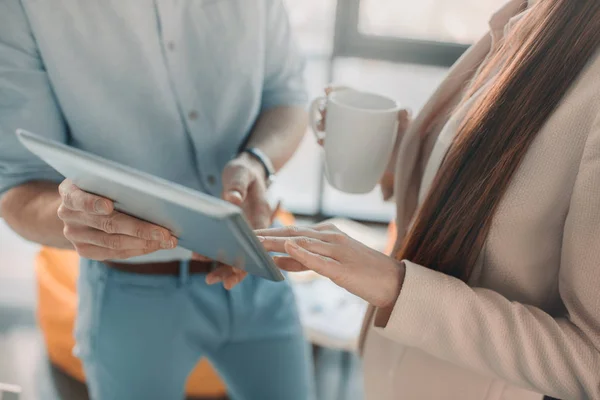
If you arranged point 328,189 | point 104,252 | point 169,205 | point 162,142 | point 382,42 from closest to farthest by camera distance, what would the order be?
point 169,205 → point 104,252 → point 162,142 → point 382,42 → point 328,189

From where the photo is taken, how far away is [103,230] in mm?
870

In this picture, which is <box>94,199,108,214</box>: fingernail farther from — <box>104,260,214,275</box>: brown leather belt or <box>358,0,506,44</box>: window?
<box>358,0,506,44</box>: window

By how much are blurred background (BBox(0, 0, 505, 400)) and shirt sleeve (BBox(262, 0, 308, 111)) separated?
26.0 inches

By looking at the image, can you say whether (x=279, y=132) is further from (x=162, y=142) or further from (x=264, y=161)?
(x=162, y=142)

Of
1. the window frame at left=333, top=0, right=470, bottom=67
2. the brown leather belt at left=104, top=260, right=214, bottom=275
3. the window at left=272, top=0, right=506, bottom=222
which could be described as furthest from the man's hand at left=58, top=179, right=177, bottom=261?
the window frame at left=333, top=0, right=470, bottom=67

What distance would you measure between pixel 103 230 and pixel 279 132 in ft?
1.70

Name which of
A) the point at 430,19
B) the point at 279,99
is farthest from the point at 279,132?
the point at 430,19

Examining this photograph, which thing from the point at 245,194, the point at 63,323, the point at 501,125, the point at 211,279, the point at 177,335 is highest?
the point at 501,125

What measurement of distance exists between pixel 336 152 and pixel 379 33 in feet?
7.04

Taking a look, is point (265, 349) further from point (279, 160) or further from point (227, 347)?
point (279, 160)

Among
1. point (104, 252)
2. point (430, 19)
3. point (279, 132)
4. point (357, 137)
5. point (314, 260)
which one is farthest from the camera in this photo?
point (430, 19)

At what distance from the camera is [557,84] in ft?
2.60

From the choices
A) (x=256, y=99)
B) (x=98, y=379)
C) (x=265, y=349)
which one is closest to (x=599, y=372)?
(x=265, y=349)

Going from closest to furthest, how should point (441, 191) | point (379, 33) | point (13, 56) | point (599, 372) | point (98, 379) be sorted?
point (599, 372) < point (441, 191) < point (13, 56) < point (98, 379) < point (379, 33)
